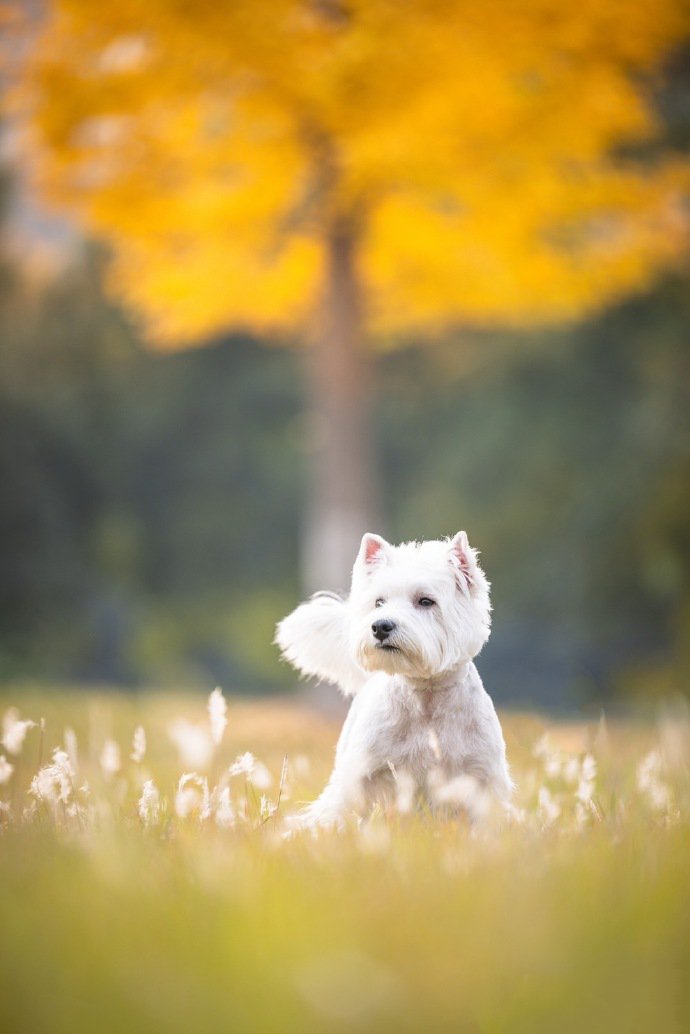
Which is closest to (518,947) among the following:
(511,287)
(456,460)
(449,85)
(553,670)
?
(449,85)

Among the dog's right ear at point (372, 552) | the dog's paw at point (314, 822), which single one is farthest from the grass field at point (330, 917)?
the dog's right ear at point (372, 552)

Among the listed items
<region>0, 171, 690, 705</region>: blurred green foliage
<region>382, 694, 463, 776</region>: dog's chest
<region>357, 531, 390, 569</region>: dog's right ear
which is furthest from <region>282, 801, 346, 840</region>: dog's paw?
<region>0, 171, 690, 705</region>: blurred green foliage

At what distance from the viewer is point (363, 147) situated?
31.0 ft

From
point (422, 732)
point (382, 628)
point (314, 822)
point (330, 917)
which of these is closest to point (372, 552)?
point (382, 628)

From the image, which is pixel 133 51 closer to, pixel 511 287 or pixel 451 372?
pixel 511 287

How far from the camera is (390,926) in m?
2.78

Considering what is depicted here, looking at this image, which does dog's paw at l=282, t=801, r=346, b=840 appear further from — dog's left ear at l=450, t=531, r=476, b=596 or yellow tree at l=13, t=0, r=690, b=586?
yellow tree at l=13, t=0, r=690, b=586

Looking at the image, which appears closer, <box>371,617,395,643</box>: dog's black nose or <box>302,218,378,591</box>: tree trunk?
<box>371,617,395,643</box>: dog's black nose

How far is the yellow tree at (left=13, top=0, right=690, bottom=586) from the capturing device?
9.00 metres

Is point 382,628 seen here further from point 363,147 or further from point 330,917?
point 363,147

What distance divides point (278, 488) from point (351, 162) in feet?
36.3

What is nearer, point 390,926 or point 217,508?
point 390,926

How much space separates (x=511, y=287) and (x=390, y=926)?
8941mm

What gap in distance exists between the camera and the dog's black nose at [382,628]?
3860mm
